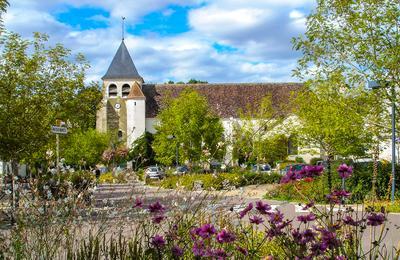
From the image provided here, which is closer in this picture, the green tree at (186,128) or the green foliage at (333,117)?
the green foliage at (333,117)

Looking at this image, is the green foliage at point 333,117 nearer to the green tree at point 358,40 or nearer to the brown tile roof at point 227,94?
the green tree at point 358,40

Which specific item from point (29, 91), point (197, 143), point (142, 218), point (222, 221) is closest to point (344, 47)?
point (29, 91)

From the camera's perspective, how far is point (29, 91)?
56.5 ft

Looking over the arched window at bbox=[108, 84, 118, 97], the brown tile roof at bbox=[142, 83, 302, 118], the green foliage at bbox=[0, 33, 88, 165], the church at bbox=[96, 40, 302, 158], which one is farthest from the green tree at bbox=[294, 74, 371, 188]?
the arched window at bbox=[108, 84, 118, 97]

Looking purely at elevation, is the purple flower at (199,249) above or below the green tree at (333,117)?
below

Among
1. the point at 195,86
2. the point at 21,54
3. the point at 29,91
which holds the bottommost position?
the point at 29,91

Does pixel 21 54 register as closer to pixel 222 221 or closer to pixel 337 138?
pixel 222 221

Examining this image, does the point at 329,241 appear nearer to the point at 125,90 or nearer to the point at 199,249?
the point at 199,249

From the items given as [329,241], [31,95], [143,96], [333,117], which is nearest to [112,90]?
[143,96]

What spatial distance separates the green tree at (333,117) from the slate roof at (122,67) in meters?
39.7

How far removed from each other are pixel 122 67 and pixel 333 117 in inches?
1977

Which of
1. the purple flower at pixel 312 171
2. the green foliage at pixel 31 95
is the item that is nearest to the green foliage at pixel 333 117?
the green foliage at pixel 31 95

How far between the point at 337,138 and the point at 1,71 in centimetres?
2020

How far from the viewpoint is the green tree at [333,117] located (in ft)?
61.2
